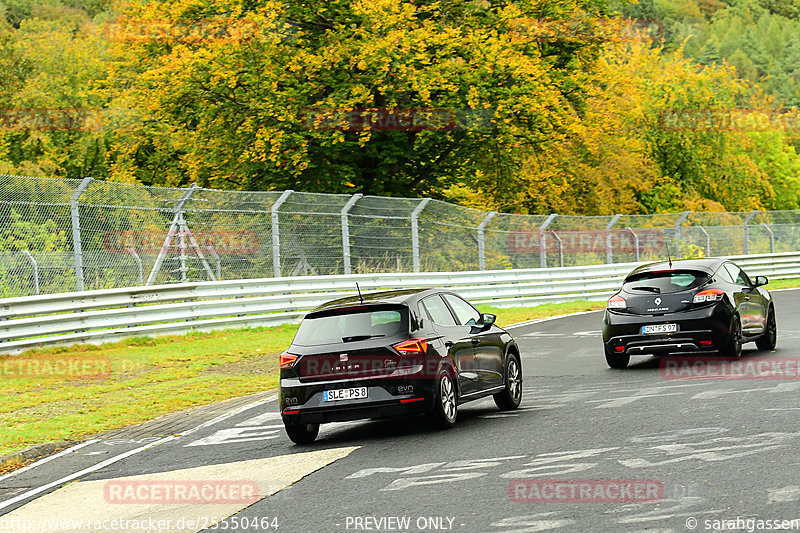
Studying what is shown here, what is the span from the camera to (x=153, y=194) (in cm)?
1967

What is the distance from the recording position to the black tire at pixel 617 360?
46.6 ft

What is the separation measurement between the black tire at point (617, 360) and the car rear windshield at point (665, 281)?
2.98 ft

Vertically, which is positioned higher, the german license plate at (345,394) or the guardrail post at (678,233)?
the guardrail post at (678,233)

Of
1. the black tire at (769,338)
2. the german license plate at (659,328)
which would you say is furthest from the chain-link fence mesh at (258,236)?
the black tire at (769,338)

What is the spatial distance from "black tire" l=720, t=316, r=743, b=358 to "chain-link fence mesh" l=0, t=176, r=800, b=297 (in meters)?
10.6

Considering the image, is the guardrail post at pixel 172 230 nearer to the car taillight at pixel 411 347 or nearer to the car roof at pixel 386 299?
the car roof at pixel 386 299

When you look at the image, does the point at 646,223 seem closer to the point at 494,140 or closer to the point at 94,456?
the point at 494,140

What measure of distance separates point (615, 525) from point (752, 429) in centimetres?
325

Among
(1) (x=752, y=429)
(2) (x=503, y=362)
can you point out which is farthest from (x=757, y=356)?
(1) (x=752, y=429)

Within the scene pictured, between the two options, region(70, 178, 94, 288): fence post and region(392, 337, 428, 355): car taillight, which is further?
region(70, 178, 94, 288): fence post

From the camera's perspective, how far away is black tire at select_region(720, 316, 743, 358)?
13836 millimetres

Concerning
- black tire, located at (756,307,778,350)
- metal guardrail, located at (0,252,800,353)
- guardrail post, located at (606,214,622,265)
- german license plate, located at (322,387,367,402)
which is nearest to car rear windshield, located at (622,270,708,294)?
black tire, located at (756,307,778,350)

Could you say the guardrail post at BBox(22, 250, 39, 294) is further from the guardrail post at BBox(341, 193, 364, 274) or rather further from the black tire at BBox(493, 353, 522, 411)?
the black tire at BBox(493, 353, 522, 411)

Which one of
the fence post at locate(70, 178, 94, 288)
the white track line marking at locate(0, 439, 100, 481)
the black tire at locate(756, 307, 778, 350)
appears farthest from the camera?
the fence post at locate(70, 178, 94, 288)
